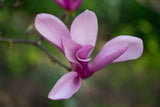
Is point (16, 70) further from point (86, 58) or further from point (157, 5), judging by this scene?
point (86, 58)

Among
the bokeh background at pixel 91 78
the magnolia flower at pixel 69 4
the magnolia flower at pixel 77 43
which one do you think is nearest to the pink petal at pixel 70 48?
the magnolia flower at pixel 77 43

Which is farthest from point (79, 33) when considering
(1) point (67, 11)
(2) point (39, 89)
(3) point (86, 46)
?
(2) point (39, 89)

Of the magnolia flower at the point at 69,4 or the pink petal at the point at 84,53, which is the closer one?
the pink petal at the point at 84,53

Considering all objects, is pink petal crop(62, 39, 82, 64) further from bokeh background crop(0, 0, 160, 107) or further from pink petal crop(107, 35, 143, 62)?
bokeh background crop(0, 0, 160, 107)

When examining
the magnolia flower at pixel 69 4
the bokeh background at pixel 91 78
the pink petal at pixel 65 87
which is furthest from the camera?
the bokeh background at pixel 91 78

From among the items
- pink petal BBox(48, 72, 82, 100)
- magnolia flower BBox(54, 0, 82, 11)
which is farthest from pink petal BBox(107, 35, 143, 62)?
magnolia flower BBox(54, 0, 82, 11)

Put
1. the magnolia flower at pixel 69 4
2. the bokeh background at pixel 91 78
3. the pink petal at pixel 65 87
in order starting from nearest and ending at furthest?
the pink petal at pixel 65 87, the magnolia flower at pixel 69 4, the bokeh background at pixel 91 78

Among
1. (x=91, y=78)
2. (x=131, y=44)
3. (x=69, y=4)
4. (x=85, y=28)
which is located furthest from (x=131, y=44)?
(x=91, y=78)

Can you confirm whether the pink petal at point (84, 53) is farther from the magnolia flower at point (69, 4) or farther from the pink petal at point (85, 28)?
the magnolia flower at point (69, 4)
